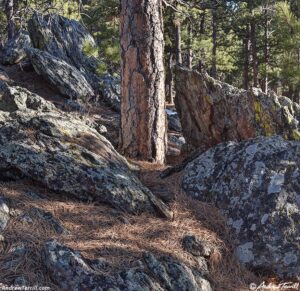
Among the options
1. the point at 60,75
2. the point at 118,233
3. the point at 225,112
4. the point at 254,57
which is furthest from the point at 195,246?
the point at 254,57

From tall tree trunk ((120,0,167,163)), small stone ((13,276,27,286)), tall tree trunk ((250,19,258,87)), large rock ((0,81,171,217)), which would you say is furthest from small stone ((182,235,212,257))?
tall tree trunk ((250,19,258,87))

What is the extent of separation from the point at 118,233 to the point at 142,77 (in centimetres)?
315

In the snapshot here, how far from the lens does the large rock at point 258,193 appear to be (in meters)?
3.91

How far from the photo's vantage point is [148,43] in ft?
20.6

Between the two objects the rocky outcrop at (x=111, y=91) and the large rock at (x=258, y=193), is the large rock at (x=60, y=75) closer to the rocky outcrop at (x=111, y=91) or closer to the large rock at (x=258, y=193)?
the rocky outcrop at (x=111, y=91)

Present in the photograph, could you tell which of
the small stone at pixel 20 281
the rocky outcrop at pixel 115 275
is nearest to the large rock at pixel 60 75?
the rocky outcrop at pixel 115 275

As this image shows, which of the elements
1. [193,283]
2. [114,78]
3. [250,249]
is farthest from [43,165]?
[114,78]

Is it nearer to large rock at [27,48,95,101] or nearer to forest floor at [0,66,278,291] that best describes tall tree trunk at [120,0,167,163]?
forest floor at [0,66,278,291]

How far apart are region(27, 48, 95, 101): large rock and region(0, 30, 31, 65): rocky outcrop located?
2.14m

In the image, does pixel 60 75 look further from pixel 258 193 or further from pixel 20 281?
pixel 20 281

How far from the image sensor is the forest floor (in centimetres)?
335

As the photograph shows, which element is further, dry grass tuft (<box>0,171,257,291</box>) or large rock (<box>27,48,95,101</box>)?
large rock (<box>27,48,95,101</box>)

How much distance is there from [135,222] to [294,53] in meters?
20.9

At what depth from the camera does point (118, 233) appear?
388 cm
